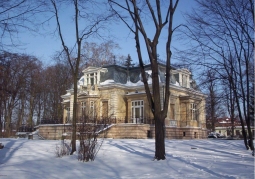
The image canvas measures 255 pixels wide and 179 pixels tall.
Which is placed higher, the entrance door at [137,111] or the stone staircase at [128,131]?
the entrance door at [137,111]

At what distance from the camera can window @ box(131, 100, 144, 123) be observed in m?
31.1

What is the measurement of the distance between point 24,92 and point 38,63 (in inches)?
203

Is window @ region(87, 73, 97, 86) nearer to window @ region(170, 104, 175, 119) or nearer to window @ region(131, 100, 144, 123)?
window @ region(131, 100, 144, 123)

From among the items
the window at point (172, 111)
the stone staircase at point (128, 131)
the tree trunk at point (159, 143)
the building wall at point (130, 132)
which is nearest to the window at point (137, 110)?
the window at point (172, 111)

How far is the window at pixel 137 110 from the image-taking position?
31.1 meters

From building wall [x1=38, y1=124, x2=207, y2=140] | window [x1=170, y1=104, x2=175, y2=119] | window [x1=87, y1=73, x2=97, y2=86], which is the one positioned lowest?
building wall [x1=38, y1=124, x2=207, y2=140]


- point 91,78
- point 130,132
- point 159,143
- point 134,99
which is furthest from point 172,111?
point 159,143

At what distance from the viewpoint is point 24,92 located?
36.6 m

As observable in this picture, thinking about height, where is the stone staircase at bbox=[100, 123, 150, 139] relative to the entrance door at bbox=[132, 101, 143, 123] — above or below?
below

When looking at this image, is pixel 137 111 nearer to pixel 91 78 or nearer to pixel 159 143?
pixel 91 78

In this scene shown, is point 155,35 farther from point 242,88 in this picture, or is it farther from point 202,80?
point 242,88

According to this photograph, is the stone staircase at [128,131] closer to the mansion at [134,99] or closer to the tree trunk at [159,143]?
the mansion at [134,99]

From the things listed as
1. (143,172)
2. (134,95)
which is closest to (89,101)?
(134,95)

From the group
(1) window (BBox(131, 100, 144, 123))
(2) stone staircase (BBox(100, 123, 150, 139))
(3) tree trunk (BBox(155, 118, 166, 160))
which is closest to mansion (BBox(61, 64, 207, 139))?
(1) window (BBox(131, 100, 144, 123))
